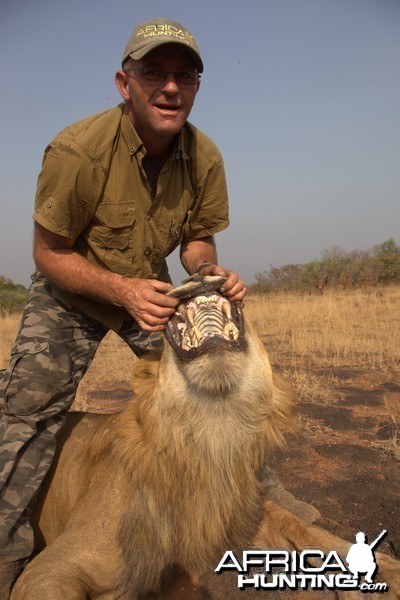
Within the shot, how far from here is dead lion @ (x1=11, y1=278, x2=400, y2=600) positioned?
2363mm

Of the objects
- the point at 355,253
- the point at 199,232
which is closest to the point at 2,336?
the point at 199,232

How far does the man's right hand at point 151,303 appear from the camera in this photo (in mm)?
2346

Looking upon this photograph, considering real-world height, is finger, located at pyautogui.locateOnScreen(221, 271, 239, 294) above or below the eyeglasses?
below

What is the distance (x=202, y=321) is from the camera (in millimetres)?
2314

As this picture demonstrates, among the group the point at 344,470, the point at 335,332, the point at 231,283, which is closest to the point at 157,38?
the point at 231,283

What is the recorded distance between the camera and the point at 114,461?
2783 mm

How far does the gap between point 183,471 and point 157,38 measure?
2.20 m

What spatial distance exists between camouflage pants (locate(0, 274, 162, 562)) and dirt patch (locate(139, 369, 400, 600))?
0.86 m

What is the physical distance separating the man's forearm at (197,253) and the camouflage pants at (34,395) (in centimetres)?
83

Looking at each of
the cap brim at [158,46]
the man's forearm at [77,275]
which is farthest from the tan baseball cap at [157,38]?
the man's forearm at [77,275]

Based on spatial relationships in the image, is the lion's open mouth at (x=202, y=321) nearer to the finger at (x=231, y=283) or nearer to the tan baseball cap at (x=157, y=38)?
the finger at (x=231, y=283)

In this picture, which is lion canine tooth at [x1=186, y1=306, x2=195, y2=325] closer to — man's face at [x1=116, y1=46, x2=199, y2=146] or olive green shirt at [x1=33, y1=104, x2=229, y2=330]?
olive green shirt at [x1=33, y1=104, x2=229, y2=330]

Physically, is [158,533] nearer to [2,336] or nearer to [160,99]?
[160,99]

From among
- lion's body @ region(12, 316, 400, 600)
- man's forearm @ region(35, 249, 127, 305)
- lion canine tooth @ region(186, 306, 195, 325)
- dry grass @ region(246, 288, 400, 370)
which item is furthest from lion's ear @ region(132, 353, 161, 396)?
dry grass @ region(246, 288, 400, 370)
